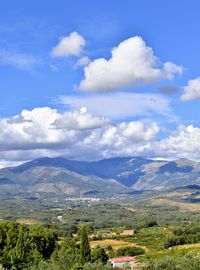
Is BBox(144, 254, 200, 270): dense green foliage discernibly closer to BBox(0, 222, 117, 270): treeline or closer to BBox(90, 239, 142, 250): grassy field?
BBox(0, 222, 117, 270): treeline

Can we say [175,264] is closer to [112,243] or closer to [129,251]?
[129,251]

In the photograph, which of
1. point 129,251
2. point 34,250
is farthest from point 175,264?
point 129,251

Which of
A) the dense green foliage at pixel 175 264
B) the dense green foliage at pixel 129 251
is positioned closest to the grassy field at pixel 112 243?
the dense green foliage at pixel 129 251

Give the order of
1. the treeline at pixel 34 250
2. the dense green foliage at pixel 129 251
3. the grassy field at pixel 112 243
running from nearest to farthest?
the treeline at pixel 34 250, the dense green foliage at pixel 129 251, the grassy field at pixel 112 243

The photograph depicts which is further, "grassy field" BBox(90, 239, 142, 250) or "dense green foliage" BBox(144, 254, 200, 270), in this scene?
"grassy field" BBox(90, 239, 142, 250)

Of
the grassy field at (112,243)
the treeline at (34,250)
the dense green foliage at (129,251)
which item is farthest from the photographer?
the grassy field at (112,243)

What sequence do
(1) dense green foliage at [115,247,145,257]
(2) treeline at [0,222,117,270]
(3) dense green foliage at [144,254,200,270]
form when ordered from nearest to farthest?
1. (3) dense green foliage at [144,254,200,270]
2. (2) treeline at [0,222,117,270]
3. (1) dense green foliage at [115,247,145,257]

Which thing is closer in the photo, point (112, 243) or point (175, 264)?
point (175, 264)

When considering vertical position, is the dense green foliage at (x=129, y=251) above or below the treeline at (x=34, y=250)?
below

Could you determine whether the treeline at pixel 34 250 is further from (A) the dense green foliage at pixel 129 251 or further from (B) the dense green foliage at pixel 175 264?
(A) the dense green foliage at pixel 129 251

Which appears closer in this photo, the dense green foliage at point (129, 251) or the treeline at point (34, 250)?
the treeline at point (34, 250)

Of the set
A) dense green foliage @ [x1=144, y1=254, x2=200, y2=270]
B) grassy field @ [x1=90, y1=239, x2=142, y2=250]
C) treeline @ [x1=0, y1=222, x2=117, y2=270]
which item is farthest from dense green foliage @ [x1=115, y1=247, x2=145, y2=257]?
dense green foliage @ [x1=144, y1=254, x2=200, y2=270]

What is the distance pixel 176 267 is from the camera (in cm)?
6462

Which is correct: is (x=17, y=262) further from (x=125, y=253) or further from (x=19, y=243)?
(x=125, y=253)
